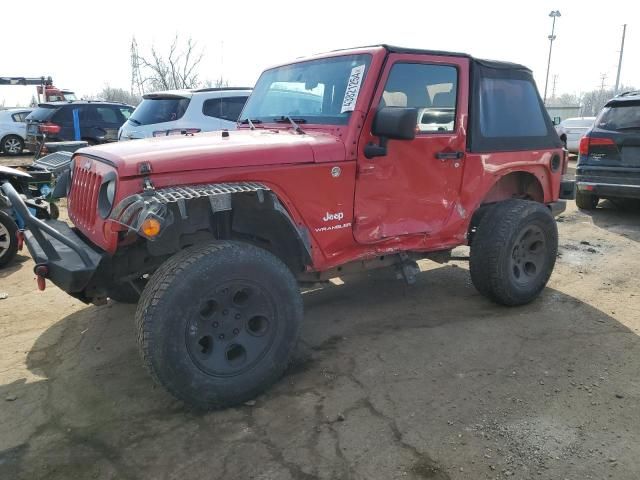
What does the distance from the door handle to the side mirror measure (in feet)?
1.98

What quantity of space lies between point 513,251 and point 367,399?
2.09 m

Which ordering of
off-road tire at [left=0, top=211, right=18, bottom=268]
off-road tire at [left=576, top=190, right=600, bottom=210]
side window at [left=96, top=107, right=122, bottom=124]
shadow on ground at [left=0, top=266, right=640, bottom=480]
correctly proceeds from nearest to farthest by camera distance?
shadow on ground at [left=0, top=266, right=640, bottom=480], off-road tire at [left=0, top=211, right=18, bottom=268], off-road tire at [left=576, top=190, right=600, bottom=210], side window at [left=96, top=107, right=122, bottom=124]

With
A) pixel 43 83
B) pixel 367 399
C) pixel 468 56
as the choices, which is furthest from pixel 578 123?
pixel 43 83

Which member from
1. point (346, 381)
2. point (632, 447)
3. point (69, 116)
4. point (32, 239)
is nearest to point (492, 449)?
point (632, 447)

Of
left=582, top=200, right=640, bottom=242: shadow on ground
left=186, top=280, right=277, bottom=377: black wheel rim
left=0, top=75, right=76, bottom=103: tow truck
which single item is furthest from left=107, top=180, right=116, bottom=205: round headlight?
left=0, top=75, right=76, bottom=103: tow truck

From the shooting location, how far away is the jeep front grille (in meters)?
3.08

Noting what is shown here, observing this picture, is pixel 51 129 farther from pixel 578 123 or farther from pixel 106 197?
pixel 578 123

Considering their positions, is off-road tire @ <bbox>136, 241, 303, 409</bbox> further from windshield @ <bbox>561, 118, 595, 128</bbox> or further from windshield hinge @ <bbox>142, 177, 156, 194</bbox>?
windshield @ <bbox>561, 118, 595, 128</bbox>

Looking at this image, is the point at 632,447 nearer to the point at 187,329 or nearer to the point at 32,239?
the point at 187,329

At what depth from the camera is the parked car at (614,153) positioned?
7340 mm

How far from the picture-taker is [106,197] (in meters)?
2.98

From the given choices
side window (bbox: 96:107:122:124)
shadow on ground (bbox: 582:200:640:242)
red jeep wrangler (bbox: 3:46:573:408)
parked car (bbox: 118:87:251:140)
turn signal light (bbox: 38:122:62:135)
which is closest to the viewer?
red jeep wrangler (bbox: 3:46:573:408)

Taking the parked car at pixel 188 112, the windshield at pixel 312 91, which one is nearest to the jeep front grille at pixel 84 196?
the windshield at pixel 312 91

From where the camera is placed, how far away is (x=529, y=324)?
4.16 metres
